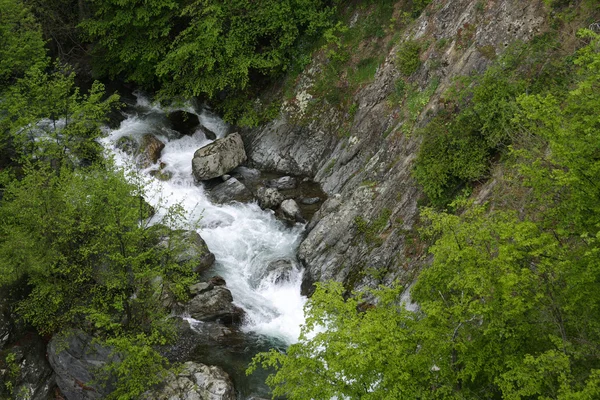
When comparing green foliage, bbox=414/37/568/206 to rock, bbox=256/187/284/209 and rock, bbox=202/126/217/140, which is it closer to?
rock, bbox=256/187/284/209

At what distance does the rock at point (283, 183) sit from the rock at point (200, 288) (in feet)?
23.6

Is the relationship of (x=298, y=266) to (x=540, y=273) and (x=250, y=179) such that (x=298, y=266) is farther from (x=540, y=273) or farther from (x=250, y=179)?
(x=540, y=273)

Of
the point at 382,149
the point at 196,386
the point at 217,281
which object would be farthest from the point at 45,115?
the point at 382,149

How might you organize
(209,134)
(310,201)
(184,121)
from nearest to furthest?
(310,201), (209,134), (184,121)

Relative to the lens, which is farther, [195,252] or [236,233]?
[236,233]

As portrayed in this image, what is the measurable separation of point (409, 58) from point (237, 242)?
11626 millimetres

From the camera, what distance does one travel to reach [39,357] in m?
15.6

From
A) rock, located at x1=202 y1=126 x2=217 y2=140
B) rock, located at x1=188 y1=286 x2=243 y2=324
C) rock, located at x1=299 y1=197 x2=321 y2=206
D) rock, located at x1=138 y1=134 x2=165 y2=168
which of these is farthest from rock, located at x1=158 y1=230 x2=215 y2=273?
rock, located at x1=202 y1=126 x2=217 y2=140

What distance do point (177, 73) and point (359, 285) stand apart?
1620 centimetres

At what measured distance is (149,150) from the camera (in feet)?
84.3

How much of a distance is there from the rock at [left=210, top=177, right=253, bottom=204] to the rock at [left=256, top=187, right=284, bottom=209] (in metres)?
0.74

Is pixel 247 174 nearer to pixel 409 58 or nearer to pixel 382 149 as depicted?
pixel 382 149

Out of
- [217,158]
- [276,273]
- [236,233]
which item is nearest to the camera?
[276,273]

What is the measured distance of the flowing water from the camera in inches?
687
